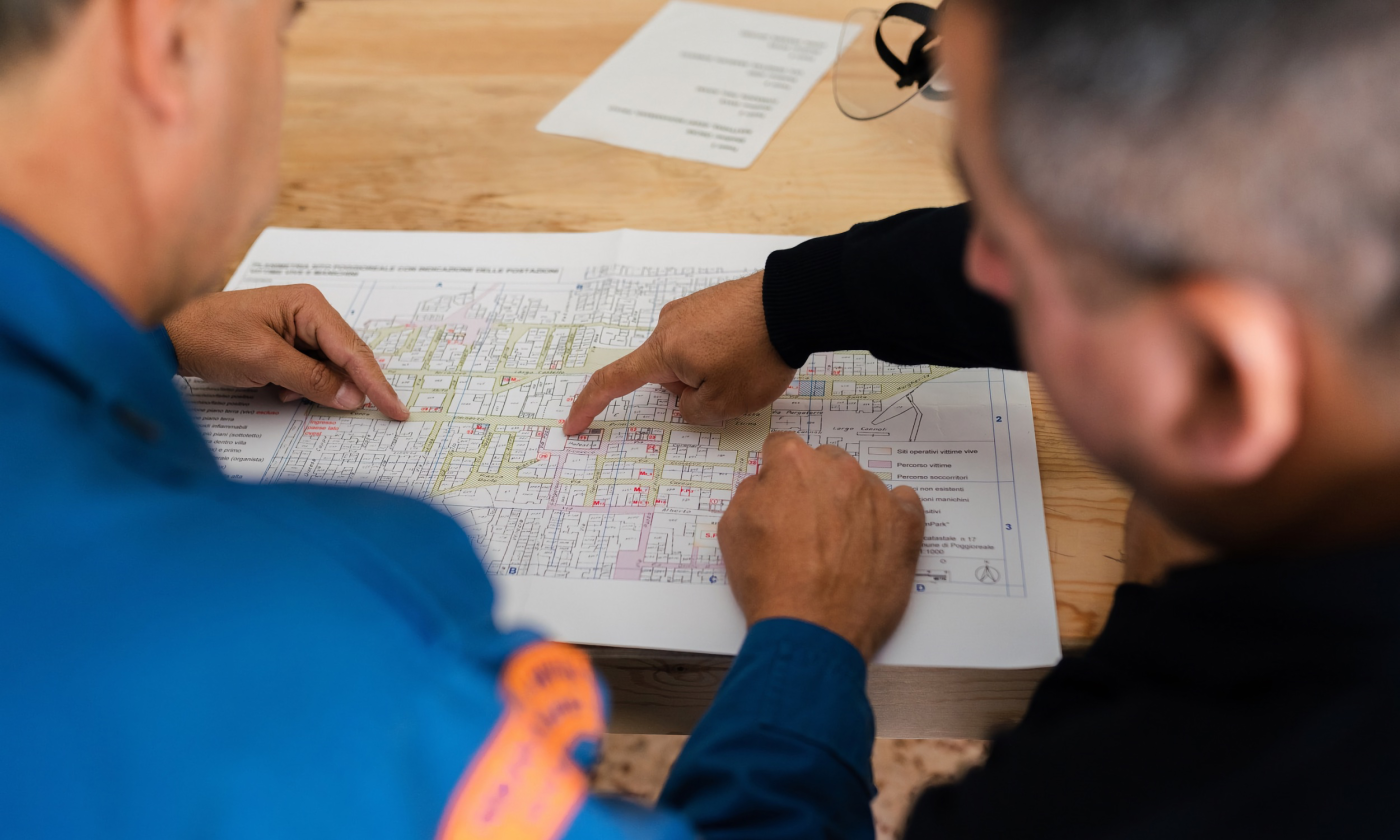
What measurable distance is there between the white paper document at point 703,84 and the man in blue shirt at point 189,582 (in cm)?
69

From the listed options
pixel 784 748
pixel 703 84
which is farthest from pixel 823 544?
pixel 703 84

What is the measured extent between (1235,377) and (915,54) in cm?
90

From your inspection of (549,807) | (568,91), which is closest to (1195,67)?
(549,807)

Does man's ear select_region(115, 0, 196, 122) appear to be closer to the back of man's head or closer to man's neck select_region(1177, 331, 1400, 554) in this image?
the back of man's head

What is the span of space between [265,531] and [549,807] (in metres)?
0.17

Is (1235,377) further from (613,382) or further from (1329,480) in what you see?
(613,382)

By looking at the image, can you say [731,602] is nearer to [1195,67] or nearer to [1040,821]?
[1040,821]

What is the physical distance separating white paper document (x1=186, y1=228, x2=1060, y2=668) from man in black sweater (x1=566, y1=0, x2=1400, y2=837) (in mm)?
188

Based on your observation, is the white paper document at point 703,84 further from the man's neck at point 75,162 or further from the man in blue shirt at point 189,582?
the man's neck at point 75,162

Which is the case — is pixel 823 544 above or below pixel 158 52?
below

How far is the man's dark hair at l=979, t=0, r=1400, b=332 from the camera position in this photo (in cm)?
31

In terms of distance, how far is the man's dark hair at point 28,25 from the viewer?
369mm

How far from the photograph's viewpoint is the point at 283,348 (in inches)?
34.6

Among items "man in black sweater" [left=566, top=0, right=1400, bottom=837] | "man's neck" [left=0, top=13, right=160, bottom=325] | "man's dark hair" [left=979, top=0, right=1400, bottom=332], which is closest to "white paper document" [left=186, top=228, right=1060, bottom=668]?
"man in black sweater" [left=566, top=0, right=1400, bottom=837]
